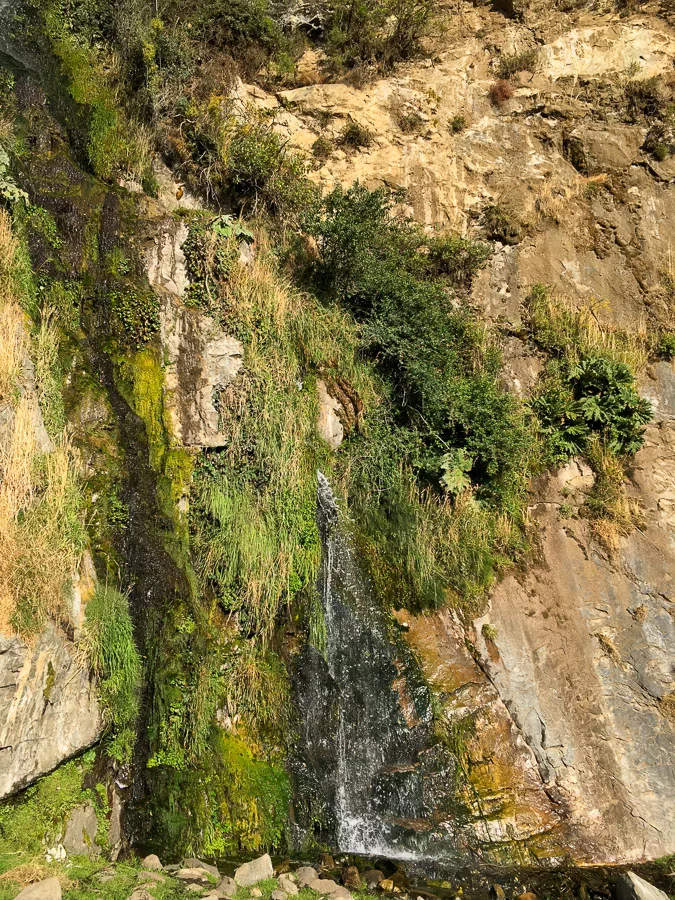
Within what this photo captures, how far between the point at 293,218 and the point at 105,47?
4504 millimetres

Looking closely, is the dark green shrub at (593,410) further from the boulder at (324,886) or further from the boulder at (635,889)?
the boulder at (324,886)

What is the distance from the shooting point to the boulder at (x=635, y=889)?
546 cm

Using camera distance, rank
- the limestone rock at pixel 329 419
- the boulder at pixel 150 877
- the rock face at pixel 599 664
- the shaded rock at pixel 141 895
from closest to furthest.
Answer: the shaded rock at pixel 141 895 < the boulder at pixel 150 877 < the rock face at pixel 599 664 < the limestone rock at pixel 329 419

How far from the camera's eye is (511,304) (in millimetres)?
10391

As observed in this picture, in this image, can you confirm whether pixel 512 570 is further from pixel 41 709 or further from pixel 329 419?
pixel 41 709

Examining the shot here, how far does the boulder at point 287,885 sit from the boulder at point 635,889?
9.87ft

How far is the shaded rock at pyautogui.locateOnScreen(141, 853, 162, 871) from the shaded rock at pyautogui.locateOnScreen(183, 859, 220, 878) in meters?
0.23

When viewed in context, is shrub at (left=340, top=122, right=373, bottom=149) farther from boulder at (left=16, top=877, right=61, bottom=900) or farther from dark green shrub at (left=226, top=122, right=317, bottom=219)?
boulder at (left=16, top=877, right=61, bottom=900)

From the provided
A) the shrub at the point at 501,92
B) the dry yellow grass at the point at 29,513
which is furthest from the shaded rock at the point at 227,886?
Answer: the shrub at the point at 501,92

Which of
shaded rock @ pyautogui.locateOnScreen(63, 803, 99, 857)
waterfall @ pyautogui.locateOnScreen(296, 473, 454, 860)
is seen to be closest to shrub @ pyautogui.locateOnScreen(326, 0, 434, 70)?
waterfall @ pyautogui.locateOnScreen(296, 473, 454, 860)

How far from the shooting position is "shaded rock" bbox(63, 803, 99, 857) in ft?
16.7

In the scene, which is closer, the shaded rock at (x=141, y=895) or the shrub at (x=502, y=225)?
the shaded rock at (x=141, y=895)

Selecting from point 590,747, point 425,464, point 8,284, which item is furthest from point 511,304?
point 8,284

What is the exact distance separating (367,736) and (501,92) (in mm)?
11924
